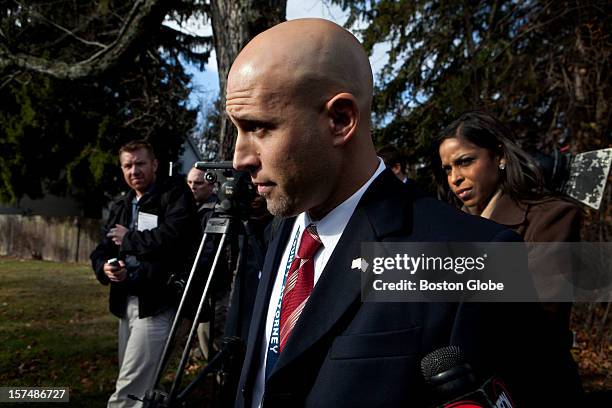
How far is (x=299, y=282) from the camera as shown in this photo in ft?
4.01

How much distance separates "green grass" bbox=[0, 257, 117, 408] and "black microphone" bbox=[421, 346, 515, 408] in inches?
162

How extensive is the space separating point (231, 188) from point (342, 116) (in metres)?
1.58

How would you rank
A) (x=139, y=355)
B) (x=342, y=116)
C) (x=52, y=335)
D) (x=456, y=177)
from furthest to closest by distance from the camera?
1. (x=52, y=335)
2. (x=139, y=355)
3. (x=456, y=177)
4. (x=342, y=116)

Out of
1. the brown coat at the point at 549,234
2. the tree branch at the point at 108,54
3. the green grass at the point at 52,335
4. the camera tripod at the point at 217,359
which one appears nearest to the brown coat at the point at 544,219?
the brown coat at the point at 549,234

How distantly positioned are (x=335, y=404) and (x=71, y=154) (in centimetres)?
1719

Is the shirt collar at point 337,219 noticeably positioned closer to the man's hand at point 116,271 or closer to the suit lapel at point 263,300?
the suit lapel at point 263,300

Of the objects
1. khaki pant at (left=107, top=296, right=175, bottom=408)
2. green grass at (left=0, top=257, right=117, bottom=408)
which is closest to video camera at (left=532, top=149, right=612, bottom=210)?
khaki pant at (left=107, top=296, right=175, bottom=408)

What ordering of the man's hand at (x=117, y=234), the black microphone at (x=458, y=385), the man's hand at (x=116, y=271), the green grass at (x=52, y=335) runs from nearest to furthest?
the black microphone at (x=458, y=385) → the man's hand at (x=116, y=271) → the man's hand at (x=117, y=234) → the green grass at (x=52, y=335)

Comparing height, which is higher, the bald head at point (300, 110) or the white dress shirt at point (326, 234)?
the bald head at point (300, 110)

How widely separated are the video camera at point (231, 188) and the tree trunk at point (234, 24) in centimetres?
155

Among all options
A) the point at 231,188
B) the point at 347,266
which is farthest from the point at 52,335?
the point at 347,266

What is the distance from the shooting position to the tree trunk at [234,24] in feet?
13.6

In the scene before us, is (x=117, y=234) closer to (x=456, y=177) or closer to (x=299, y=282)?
(x=456, y=177)

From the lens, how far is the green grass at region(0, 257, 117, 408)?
4.51 m
